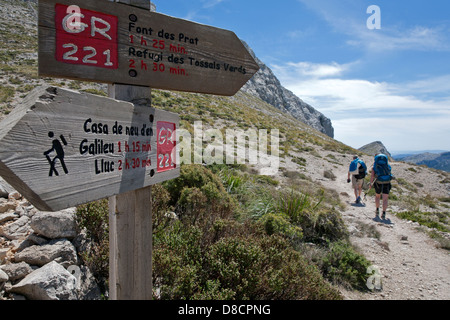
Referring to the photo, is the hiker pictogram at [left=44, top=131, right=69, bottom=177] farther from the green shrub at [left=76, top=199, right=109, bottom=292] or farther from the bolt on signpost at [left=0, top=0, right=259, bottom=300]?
the green shrub at [left=76, top=199, right=109, bottom=292]

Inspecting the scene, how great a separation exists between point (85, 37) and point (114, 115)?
0.46 meters

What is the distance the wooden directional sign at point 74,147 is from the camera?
0.91m

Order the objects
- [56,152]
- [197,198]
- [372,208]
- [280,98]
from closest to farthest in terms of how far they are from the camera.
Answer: [56,152] < [197,198] < [372,208] < [280,98]

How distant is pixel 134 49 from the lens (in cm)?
156

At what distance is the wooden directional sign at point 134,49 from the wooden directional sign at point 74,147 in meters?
0.28

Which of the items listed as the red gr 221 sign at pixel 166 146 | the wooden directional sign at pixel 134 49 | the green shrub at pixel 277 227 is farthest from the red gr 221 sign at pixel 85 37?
the green shrub at pixel 277 227

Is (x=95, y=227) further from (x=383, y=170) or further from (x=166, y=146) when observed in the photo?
(x=383, y=170)

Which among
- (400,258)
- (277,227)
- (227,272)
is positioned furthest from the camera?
(400,258)

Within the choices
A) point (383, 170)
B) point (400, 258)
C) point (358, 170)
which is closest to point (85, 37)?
point (400, 258)

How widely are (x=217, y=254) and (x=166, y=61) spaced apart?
218 centimetres

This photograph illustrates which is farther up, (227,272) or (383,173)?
(383,173)

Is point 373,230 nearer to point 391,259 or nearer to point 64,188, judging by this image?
point 391,259

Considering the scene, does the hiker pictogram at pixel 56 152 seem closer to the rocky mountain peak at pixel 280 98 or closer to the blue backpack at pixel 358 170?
the blue backpack at pixel 358 170

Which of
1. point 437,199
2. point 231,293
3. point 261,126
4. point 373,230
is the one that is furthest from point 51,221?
point 261,126
